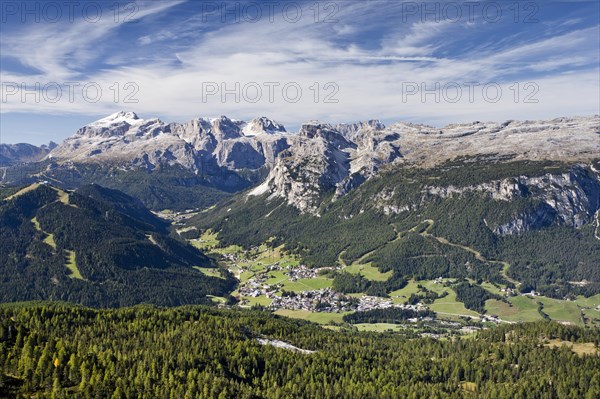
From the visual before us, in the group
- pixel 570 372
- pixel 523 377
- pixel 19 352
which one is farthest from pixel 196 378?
pixel 570 372

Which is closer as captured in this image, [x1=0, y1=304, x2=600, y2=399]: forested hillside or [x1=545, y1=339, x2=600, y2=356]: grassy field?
[x1=0, y1=304, x2=600, y2=399]: forested hillside

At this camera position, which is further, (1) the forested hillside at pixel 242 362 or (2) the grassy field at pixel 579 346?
(2) the grassy field at pixel 579 346

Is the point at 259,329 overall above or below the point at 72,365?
below

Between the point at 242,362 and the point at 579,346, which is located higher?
the point at 242,362

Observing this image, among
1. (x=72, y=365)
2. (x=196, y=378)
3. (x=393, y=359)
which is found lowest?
(x=393, y=359)

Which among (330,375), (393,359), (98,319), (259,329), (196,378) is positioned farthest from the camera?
(259,329)

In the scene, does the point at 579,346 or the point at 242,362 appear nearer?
the point at 242,362

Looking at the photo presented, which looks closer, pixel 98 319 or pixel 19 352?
pixel 19 352

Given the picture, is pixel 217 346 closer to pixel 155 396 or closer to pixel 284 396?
pixel 284 396
